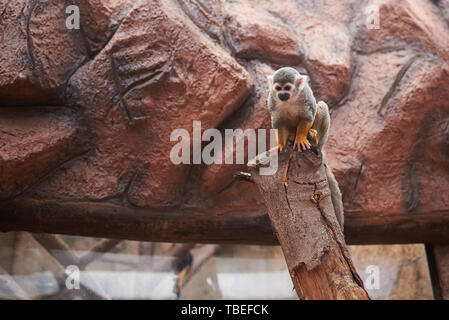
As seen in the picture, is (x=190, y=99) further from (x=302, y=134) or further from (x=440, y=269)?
(x=440, y=269)

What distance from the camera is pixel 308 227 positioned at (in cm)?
226

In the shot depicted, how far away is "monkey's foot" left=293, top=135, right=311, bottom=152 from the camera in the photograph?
2609 millimetres

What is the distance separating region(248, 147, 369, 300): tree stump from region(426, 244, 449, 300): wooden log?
3.02 meters

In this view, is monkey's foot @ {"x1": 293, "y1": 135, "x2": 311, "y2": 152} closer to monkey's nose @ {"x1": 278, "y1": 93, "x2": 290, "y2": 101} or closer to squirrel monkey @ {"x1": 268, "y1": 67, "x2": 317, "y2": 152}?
squirrel monkey @ {"x1": 268, "y1": 67, "x2": 317, "y2": 152}

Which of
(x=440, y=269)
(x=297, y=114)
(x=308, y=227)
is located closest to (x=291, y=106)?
(x=297, y=114)

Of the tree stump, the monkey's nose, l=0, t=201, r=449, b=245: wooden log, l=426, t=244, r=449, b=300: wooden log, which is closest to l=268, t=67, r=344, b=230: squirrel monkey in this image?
the monkey's nose

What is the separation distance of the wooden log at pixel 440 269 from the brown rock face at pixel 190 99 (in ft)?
2.56

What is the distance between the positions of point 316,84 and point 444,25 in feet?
5.41

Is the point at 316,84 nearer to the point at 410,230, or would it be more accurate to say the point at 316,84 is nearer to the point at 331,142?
the point at 331,142

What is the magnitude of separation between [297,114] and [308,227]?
91 centimetres

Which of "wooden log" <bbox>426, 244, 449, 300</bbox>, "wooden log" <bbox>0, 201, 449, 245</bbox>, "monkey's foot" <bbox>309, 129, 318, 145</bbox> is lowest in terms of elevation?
"wooden log" <bbox>426, 244, 449, 300</bbox>

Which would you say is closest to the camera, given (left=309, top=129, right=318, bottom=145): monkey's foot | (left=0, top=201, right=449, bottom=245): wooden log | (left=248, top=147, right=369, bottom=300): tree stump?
(left=248, top=147, right=369, bottom=300): tree stump

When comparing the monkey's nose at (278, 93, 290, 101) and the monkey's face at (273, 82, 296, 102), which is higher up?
the monkey's face at (273, 82, 296, 102)

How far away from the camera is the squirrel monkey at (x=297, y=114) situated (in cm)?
280
